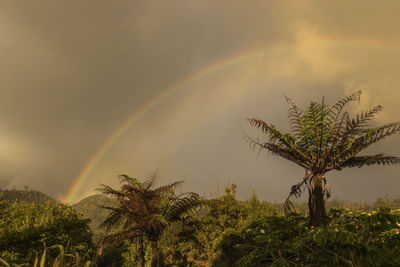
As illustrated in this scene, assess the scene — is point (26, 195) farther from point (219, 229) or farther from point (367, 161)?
point (367, 161)

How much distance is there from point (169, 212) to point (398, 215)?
8889mm

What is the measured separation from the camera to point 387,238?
13.5 ft

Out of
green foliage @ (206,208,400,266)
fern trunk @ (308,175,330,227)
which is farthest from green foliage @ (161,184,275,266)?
fern trunk @ (308,175,330,227)

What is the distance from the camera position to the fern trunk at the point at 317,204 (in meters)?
5.15

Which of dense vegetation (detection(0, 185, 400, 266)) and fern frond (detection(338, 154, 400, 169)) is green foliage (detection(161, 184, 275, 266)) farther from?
fern frond (detection(338, 154, 400, 169))

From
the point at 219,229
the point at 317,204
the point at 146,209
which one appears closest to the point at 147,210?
the point at 146,209

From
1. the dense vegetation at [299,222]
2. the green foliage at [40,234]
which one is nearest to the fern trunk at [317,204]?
the dense vegetation at [299,222]

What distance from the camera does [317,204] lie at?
5.27 m

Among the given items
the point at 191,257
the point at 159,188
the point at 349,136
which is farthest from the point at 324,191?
the point at 191,257

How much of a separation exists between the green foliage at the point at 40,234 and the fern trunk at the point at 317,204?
14.4 feet

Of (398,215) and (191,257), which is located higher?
(398,215)

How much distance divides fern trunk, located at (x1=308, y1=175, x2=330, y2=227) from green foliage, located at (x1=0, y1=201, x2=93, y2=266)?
4.39 m

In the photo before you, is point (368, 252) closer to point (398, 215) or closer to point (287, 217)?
point (398, 215)

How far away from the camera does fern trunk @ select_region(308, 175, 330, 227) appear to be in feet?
16.9
